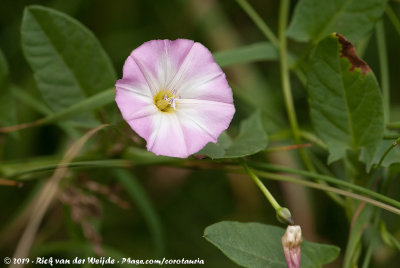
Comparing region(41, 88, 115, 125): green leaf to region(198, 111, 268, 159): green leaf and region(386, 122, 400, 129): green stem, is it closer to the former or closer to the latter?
region(198, 111, 268, 159): green leaf

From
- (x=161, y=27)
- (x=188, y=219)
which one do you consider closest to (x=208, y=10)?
(x=161, y=27)

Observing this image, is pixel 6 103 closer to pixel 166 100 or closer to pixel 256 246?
pixel 166 100

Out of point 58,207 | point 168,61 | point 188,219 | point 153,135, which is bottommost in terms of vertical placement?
point 188,219

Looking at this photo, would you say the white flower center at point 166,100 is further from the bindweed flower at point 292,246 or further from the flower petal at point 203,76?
the bindweed flower at point 292,246

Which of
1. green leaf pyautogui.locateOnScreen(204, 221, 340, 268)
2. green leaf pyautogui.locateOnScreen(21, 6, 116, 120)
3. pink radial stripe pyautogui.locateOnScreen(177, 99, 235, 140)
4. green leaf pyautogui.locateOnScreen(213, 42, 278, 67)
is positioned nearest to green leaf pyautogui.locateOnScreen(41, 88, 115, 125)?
green leaf pyautogui.locateOnScreen(21, 6, 116, 120)

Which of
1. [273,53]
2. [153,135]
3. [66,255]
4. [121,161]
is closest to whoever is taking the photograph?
[153,135]

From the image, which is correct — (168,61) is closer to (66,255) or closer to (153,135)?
(153,135)

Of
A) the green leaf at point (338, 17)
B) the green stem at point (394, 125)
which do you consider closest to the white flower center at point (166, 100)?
the green leaf at point (338, 17)
